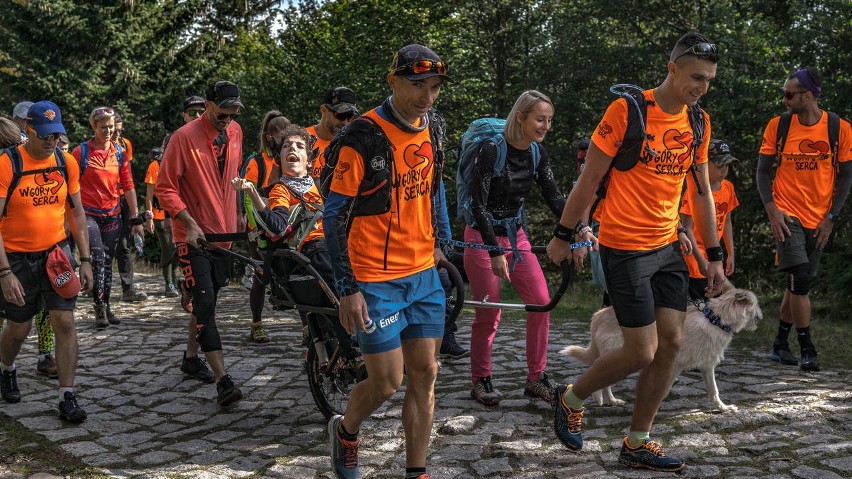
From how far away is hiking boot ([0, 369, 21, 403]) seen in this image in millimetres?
6922

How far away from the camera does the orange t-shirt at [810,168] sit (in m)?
7.80

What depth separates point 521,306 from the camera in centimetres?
560

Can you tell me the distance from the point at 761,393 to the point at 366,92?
17.1 metres

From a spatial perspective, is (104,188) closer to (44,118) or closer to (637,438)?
(44,118)

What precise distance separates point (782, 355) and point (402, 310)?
4837 mm

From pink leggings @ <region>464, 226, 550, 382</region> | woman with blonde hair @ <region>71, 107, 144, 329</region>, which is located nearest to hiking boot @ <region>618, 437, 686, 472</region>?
pink leggings @ <region>464, 226, 550, 382</region>

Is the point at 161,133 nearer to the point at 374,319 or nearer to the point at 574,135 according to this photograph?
the point at 574,135

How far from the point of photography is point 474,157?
6.30m

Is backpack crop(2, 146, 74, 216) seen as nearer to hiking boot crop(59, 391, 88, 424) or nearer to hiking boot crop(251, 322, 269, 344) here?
hiking boot crop(59, 391, 88, 424)

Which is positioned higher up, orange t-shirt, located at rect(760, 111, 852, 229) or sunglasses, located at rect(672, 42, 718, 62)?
sunglasses, located at rect(672, 42, 718, 62)

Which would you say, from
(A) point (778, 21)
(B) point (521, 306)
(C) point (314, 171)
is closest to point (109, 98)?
(A) point (778, 21)

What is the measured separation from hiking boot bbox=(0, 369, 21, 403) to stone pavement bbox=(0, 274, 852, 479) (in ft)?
0.33

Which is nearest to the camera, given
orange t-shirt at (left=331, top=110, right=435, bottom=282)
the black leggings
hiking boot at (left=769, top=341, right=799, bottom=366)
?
orange t-shirt at (left=331, top=110, right=435, bottom=282)

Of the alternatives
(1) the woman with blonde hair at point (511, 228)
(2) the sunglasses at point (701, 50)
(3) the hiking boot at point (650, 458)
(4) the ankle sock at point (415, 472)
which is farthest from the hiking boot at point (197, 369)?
(2) the sunglasses at point (701, 50)
